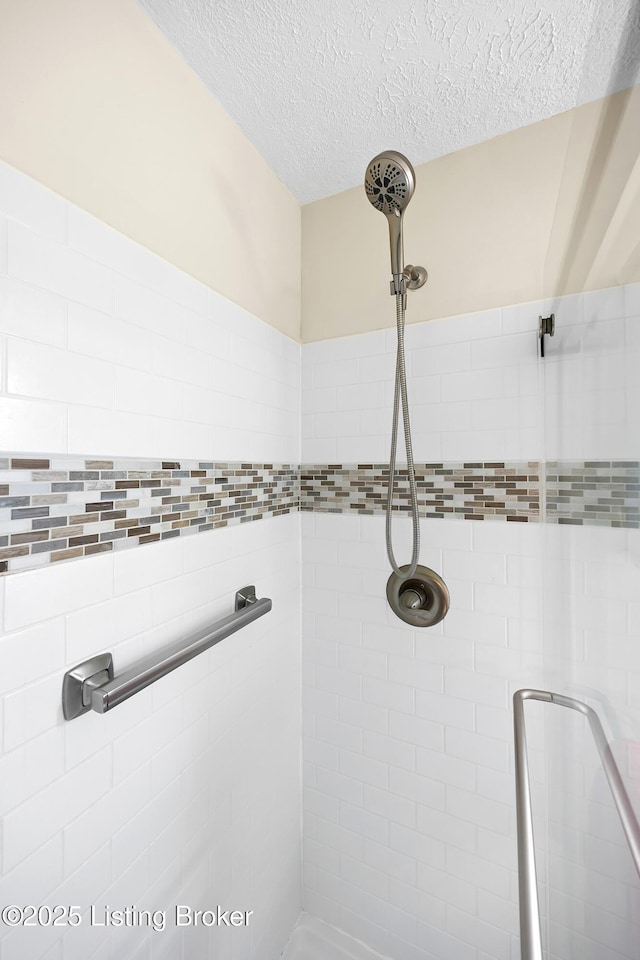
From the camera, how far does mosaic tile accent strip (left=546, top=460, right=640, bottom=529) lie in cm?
49

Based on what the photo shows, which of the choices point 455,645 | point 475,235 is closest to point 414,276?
point 475,235

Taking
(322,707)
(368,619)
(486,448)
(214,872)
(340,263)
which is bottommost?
(214,872)

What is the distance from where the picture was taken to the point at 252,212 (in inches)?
46.4

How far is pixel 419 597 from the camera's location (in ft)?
4.01

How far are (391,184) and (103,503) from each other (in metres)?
0.92

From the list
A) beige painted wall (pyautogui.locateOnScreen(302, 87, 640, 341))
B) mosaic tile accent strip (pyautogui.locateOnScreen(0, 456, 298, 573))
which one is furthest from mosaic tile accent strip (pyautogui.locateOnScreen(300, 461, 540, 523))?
beige painted wall (pyautogui.locateOnScreen(302, 87, 640, 341))

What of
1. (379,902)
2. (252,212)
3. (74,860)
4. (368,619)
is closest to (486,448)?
(368,619)

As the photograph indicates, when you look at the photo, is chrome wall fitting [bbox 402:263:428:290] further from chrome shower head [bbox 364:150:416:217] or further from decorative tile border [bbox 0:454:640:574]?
decorative tile border [bbox 0:454:640:574]

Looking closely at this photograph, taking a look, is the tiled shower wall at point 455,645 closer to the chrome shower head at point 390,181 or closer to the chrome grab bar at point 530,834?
the chrome grab bar at point 530,834

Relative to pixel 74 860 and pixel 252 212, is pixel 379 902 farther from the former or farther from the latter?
pixel 252 212

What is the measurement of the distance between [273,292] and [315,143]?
0.41 m

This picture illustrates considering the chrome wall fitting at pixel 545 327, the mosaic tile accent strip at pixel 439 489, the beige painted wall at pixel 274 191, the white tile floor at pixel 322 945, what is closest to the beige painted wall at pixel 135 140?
the beige painted wall at pixel 274 191

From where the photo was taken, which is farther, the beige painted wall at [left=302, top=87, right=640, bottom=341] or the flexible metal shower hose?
the flexible metal shower hose

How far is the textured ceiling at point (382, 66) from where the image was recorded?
2.75ft
